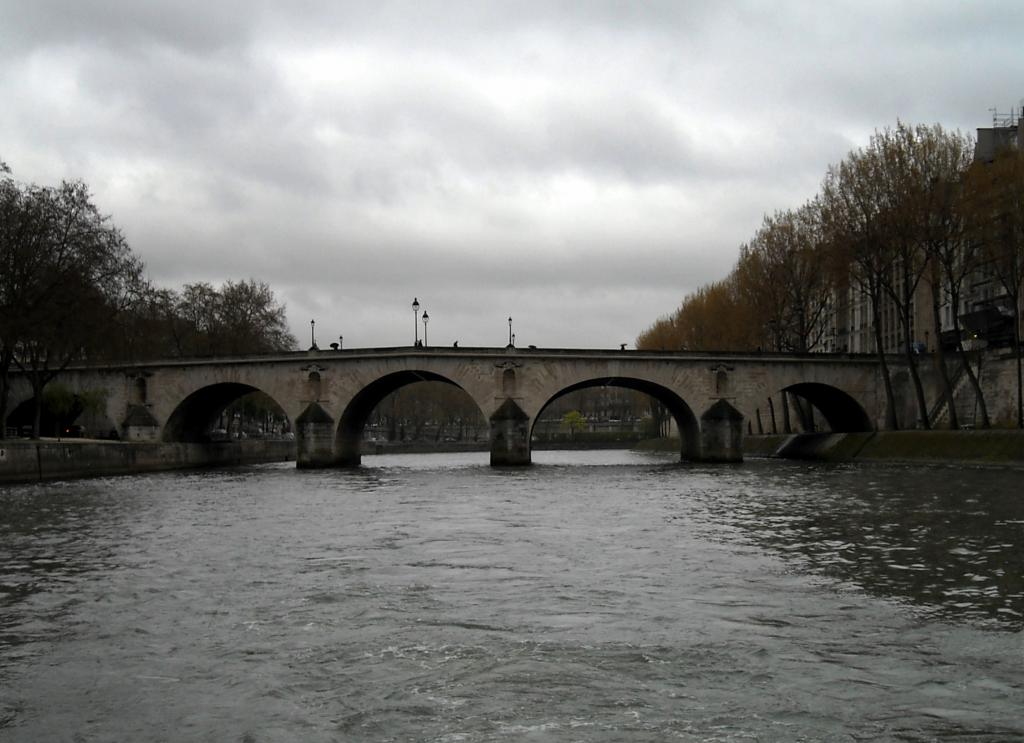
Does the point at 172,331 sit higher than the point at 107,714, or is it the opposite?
the point at 172,331

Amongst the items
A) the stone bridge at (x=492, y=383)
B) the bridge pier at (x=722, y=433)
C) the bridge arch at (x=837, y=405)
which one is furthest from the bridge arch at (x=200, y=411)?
the bridge arch at (x=837, y=405)

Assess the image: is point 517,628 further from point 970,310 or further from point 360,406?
point 970,310

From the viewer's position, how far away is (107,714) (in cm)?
1012

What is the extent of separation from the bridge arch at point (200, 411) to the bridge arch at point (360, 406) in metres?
3.51

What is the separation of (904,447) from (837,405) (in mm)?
15473

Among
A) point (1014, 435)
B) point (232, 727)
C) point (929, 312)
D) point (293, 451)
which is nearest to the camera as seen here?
point (232, 727)

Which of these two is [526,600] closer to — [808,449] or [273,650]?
[273,650]

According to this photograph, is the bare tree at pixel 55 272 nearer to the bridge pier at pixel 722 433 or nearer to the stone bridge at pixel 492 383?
the stone bridge at pixel 492 383

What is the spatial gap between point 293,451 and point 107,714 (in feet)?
262

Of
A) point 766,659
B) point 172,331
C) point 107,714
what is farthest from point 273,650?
point 172,331

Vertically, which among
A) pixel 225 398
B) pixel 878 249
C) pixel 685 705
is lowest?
pixel 685 705

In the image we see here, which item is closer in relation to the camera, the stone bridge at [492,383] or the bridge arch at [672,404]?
the stone bridge at [492,383]

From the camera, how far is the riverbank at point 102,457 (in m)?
46.4

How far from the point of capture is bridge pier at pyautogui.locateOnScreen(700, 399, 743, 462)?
6538 centimetres
